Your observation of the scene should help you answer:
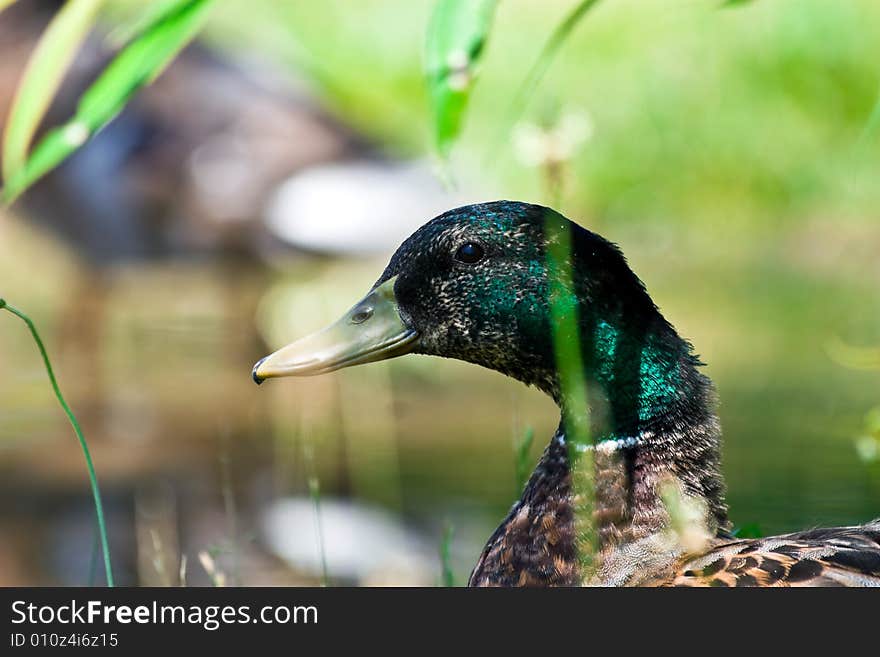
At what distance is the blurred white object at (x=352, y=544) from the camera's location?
461 cm

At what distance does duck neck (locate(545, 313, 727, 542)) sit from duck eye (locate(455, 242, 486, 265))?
264mm

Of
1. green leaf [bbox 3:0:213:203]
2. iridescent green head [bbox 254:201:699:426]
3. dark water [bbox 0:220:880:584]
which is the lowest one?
green leaf [bbox 3:0:213:203]

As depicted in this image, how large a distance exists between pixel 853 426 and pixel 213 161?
426cm

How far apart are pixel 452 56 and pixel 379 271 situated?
6395 millimetres

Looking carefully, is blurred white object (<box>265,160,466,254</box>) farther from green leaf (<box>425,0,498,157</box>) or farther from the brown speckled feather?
green leaf (<box>425,0,498,157</box>)

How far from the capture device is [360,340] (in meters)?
2.95

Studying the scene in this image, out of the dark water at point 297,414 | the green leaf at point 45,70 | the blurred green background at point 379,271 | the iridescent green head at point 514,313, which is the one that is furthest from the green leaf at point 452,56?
the blurred green background at point 379,271

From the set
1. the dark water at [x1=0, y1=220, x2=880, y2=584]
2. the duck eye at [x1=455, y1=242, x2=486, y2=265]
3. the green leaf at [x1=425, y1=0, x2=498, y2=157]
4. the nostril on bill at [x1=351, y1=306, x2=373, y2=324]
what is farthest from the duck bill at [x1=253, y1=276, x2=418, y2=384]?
the green leaf at [x1=425, y1=0, x2=498, y2=157]

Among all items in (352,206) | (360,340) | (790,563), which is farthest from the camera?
(352,206)

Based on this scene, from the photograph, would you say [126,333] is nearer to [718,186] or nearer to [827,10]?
[718,186]

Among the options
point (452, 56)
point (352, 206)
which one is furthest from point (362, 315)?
point (352, 206)

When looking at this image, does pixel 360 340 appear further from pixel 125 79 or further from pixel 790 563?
pixel 125 79

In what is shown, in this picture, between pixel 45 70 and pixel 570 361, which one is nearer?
pixel 45 70

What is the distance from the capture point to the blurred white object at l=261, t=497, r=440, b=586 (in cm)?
461
